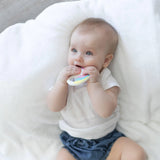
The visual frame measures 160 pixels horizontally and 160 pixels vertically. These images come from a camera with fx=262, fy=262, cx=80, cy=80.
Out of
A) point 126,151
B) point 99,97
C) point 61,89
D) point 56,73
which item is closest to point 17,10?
point 56,73

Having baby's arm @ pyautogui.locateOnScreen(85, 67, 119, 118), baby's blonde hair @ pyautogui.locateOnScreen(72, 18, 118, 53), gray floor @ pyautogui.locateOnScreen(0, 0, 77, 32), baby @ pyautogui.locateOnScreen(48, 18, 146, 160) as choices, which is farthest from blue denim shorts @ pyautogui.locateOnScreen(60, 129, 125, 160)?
gray floor @ pyautogui.locateOnScreen(0, 0, 77, 32)

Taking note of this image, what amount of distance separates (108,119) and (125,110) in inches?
4.2

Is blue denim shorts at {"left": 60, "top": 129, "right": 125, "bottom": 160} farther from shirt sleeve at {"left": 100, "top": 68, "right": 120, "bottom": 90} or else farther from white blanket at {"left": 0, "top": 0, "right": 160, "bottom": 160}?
shirt sleeve at {"left": 100, "top": 68, "right": 120, "bottom": 90}

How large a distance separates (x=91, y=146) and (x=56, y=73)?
0.33 m

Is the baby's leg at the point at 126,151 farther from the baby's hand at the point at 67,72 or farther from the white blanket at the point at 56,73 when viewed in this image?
the baby's hand at the point at 67,72

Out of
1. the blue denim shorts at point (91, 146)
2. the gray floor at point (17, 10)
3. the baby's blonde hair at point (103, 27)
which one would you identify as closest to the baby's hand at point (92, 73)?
the baby's blonde hair at point (103, 27)

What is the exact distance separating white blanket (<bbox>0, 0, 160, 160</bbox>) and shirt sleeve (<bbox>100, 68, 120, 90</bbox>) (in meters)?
0.06

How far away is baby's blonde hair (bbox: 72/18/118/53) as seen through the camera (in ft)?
3.37

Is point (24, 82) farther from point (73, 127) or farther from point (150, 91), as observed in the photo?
point (150, 91)

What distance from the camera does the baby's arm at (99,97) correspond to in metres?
0.97

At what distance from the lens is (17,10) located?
4.45 ft

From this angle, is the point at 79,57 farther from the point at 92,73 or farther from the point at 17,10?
the point at 17,10

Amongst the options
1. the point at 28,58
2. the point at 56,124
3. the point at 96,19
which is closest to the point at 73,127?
the point at 56,124

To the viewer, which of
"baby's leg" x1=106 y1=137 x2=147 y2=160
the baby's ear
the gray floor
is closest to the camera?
"baby's leg" x1=106 y1=137 x2=147 y2=160
